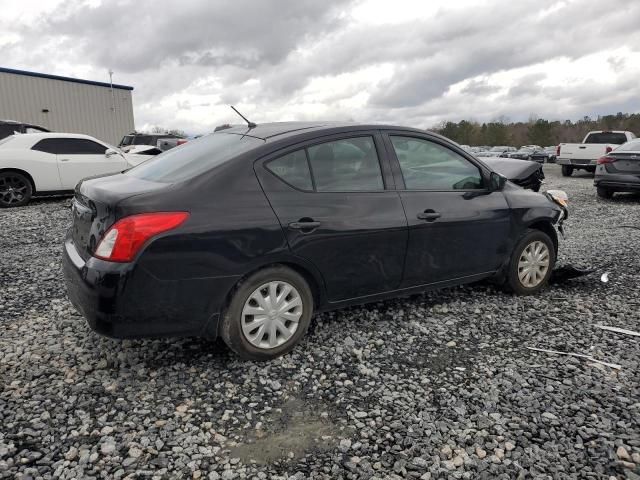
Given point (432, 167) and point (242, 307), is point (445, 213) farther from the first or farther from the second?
point (242, 307)

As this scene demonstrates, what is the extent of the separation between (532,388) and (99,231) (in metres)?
2.69

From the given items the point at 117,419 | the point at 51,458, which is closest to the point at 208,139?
the point at 117,419

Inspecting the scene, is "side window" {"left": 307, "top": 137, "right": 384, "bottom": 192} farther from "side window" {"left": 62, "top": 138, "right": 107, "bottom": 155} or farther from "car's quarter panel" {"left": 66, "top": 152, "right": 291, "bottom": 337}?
"side window" {"left": 62, "top": 138, "right": 107, "bottom": 155}

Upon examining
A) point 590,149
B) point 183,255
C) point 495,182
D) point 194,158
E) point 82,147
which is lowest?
point 183,255

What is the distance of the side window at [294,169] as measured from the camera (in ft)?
10.3

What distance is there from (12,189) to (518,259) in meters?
9.20

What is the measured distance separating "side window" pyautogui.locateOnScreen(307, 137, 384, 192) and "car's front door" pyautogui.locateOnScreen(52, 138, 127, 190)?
25.2ft

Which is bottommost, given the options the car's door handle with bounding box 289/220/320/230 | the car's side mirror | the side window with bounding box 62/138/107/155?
the car's door handle with bounding box 289/220/320/230

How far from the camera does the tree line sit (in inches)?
3077

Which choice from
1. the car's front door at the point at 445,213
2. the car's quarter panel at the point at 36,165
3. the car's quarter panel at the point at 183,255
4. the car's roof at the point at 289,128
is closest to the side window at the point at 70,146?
the car's quarter panel at the point at 36,165

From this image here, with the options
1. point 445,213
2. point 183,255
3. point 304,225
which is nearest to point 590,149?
point 445,213

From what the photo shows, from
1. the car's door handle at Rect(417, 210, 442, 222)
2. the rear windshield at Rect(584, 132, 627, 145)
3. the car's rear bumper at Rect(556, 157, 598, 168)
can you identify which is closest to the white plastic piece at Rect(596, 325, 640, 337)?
the car's door handle at Rect(417, 210, 442, 222)

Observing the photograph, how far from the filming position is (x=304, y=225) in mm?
3088

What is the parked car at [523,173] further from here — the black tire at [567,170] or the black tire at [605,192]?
the black tire at [567,170]
